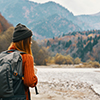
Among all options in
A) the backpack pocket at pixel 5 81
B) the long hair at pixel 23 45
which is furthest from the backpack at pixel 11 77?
the long hair at pixel 23 45

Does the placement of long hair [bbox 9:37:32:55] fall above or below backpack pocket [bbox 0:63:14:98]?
above

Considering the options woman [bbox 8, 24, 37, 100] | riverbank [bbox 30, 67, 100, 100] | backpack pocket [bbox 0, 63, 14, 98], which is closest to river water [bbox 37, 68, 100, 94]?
riverbank [bbox 30, 67, 100, 100]

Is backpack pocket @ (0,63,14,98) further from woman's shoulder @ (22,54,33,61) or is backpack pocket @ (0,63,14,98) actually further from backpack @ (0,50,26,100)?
woman's shoulder @ (22,54,33,61)

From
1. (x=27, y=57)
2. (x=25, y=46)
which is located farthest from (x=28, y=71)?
(x=25, y=46)

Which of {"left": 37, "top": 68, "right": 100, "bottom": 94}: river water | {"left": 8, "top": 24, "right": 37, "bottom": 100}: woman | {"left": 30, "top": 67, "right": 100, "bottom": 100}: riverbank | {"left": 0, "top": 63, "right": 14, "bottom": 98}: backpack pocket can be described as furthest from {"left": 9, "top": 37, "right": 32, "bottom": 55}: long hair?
{"left": 37, "top": 68, "right": 100, "bottom": 94}: river water

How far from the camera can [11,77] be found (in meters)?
1.64

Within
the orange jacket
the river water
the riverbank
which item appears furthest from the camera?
the river water

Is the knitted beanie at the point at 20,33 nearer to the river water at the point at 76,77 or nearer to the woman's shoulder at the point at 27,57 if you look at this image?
the woman's shoulder at the point at 27,57

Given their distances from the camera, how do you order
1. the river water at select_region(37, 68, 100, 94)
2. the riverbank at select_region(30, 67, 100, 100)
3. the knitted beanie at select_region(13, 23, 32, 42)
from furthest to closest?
the river water at select_region(37, 68, 100, 94) < the riverbank at select_region(30, 67, 100, 100) < the knitted beanie at select_region(13, 23, 32, 42)

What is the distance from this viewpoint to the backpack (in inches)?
62.6

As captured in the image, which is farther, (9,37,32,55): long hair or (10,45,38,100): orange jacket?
(9,37,32,55): long hair

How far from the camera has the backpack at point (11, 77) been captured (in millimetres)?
1591

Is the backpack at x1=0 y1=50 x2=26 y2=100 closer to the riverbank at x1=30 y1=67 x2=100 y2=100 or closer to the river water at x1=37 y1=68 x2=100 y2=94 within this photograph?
the riverbank at x1=30 y1=67 x2=100 y2=100

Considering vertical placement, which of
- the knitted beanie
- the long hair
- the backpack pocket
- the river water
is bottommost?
the river water
